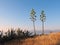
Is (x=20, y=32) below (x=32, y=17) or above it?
below

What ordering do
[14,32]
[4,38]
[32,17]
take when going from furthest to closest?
[32,17], [14,32], [4,38]

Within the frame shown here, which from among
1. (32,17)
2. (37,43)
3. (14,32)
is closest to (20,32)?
(14,32)

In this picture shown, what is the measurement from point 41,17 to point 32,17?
5.09 m

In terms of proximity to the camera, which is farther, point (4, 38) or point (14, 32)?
point (14, 32)

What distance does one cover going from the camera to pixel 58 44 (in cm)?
1881

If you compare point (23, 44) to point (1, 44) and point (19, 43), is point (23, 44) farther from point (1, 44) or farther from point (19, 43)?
point (1, 44)

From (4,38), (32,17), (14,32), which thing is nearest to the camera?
(4,38)

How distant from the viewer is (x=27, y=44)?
20125 millimetres

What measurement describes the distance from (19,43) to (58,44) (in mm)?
5065

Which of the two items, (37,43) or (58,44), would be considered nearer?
(58,44)

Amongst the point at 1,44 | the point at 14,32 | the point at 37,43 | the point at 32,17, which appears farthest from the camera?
the point at 32,17

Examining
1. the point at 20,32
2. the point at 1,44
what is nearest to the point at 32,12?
the point at 20,32

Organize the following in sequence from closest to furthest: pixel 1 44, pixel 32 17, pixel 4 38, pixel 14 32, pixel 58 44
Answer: pixel 58 44 < pixel 1 44 < pixel 4 38 < pixel 14 32 < pixel 32 17

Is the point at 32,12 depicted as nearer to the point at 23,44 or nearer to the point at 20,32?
the point at 20,32
